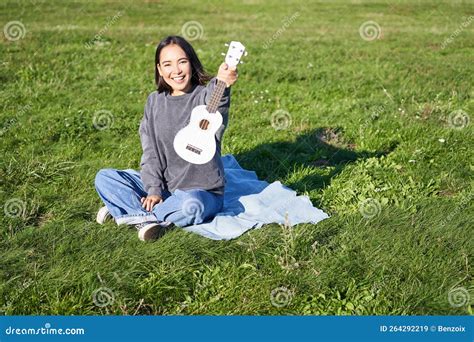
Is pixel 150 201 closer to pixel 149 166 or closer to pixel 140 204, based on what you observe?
pixel 140 204

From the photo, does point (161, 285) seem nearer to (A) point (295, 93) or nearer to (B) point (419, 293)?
(B) point (419, 293)

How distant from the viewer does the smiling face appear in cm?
525

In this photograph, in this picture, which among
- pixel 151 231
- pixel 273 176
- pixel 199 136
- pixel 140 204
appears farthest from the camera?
pixel 273 176

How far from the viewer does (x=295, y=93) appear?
9438 millimetres

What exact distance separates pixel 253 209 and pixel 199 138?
0.85 m

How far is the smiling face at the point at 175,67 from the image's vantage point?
525cm

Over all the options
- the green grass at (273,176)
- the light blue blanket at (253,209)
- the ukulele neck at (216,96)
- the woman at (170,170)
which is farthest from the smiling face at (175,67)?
the green grass at (273,176)

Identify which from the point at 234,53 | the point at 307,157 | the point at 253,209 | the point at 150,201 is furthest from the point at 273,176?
the point at 234,53

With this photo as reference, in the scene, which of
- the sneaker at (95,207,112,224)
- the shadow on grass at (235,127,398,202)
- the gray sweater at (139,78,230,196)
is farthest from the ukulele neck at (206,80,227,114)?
the shadow on grass at (235,127,398,202)

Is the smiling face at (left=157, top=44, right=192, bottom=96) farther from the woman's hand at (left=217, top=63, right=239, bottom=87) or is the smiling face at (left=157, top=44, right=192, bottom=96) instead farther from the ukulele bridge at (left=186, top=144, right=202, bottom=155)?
the ukulele bridge at (left=186, top=144, right=202, bottom=155)

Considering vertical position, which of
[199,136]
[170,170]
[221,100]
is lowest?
[170,170]

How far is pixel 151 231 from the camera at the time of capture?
4887 mm

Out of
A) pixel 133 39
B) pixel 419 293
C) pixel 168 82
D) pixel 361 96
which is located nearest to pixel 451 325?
pixel 419 293

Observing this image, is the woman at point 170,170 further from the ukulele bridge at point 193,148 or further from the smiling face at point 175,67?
the ukulele bridge at point 193,148
